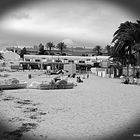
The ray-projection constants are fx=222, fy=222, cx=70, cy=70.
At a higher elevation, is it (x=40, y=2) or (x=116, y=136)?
(x=40, y=2)

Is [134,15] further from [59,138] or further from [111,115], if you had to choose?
[111,115]

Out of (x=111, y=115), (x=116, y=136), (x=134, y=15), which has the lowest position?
(x=111, y=115)

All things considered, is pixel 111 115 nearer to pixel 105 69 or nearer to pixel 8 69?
pixel 105 69

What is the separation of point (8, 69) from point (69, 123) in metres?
38.2

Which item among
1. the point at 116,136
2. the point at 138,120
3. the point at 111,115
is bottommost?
the point at 111,115

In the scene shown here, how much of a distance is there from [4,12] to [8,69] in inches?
1584

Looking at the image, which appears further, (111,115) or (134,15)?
(111,115)

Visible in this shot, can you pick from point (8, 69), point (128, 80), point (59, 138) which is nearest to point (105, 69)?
point (128, 80)

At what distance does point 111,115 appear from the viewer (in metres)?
4.17

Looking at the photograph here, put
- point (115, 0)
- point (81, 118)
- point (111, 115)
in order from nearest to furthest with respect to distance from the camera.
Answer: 1. point (115, 0)
2. point (81, 118)
3. point (111, 115)

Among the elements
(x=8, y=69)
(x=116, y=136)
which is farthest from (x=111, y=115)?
(x=8, y=69)

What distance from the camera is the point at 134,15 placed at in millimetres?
1286

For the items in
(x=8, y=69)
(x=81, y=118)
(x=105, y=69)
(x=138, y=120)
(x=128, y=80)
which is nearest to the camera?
(x=138, y=120)

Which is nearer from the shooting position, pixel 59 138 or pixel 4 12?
pixel 4 12
